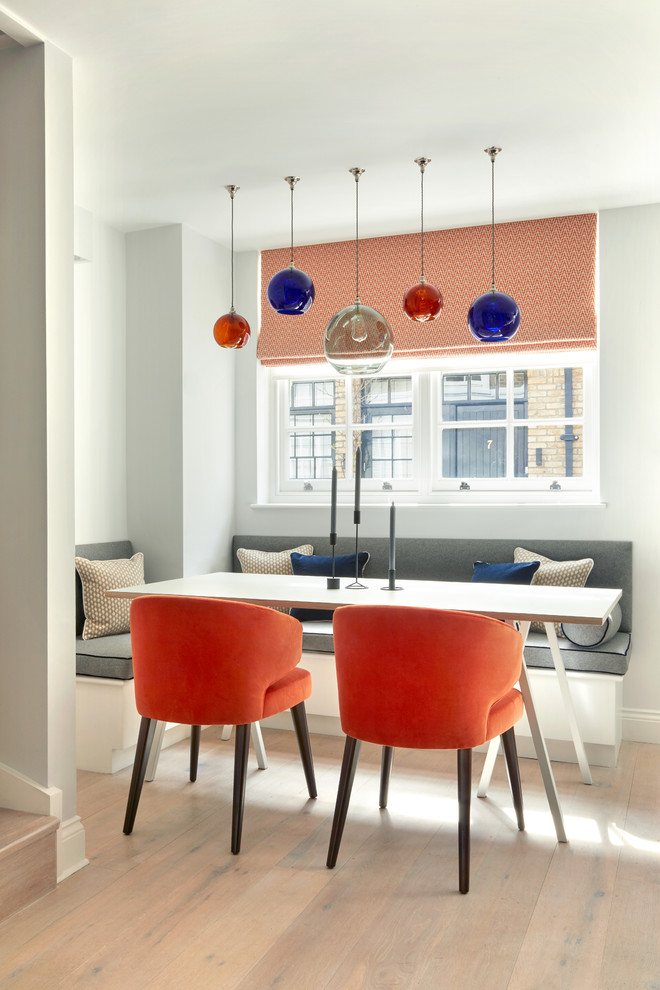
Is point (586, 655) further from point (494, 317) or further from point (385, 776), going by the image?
point (494, 317)

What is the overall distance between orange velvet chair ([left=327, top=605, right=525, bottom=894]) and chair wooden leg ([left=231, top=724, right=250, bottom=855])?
414mm

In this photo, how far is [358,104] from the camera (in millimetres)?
3045

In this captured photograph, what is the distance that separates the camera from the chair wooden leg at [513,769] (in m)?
2.76

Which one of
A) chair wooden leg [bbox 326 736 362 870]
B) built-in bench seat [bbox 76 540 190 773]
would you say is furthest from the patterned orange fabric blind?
chair wooden leg [bbox 326 736 362 870]

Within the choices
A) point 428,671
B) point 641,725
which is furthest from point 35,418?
point 641,725

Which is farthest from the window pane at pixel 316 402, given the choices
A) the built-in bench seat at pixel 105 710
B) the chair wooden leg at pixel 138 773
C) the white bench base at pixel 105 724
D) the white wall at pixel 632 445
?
the chair wooden leg at pixel 138 773

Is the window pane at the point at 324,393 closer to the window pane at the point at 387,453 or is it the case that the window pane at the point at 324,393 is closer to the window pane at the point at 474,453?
the window pane at the point at 387,453

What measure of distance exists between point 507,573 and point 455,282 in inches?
64.2

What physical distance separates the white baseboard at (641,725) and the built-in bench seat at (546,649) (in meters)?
0.39

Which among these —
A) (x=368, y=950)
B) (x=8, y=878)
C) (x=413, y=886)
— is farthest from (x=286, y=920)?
(x=8, y=878)

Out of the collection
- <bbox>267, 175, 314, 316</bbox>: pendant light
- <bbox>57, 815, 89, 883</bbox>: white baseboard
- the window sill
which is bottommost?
<bbox>57, 815, 89, 883</bbox>: white baseboard

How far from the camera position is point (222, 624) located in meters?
2.67

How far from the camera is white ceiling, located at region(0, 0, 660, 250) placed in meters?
2.50

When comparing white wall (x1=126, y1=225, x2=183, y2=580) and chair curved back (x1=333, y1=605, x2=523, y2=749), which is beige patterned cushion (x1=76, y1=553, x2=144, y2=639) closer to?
white wall (x1=126, y1=225, x2=183, y2=580)
